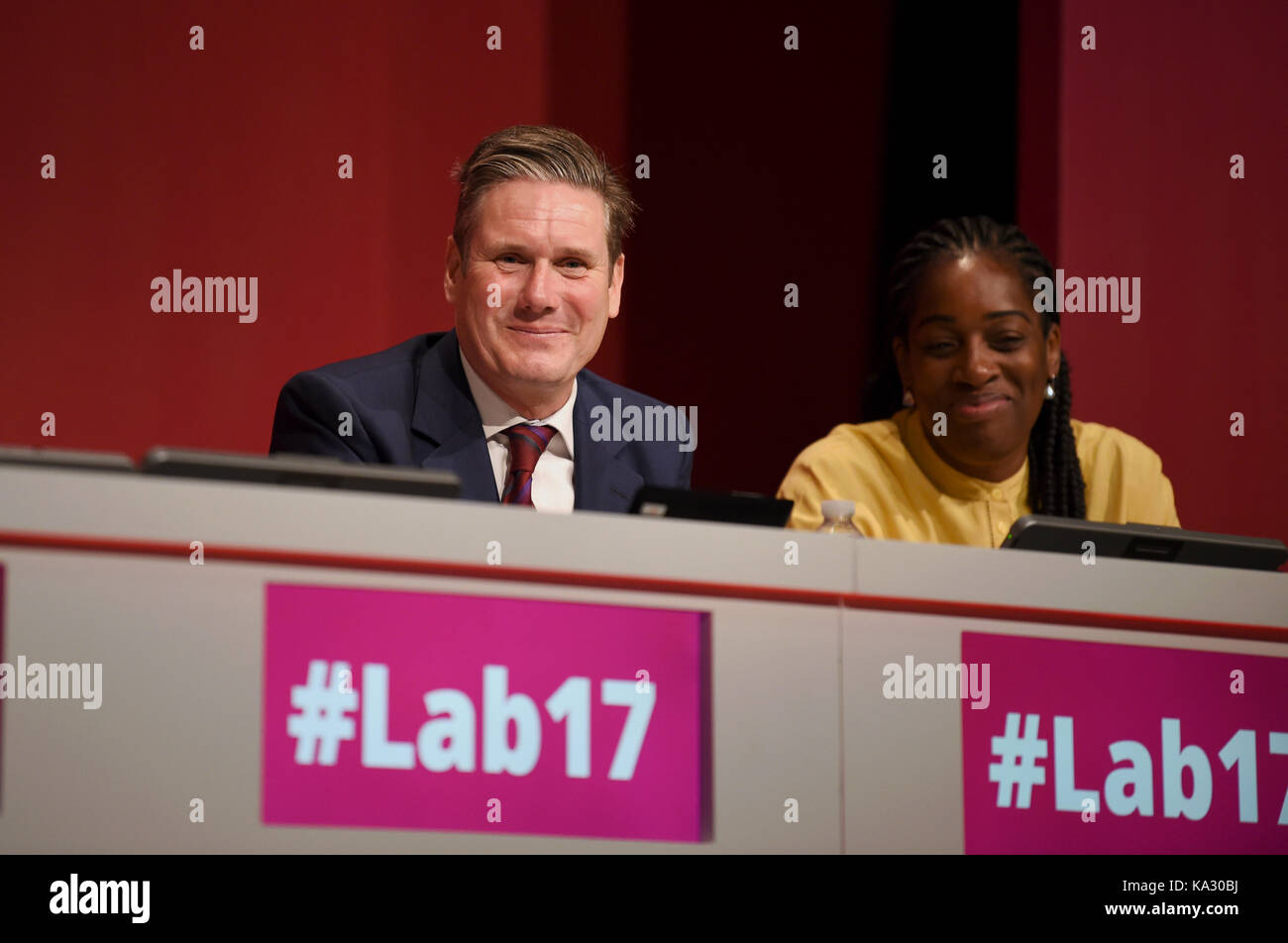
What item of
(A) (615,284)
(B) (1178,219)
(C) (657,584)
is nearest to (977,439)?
(A) (615,284)

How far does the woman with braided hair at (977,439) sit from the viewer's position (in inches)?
108

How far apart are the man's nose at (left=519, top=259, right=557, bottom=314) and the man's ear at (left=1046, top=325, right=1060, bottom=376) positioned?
106cm

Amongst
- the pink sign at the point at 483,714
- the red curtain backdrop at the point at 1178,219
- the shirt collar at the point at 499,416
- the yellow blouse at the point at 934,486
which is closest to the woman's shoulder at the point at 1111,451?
the yellow blouse at the point at 934,486

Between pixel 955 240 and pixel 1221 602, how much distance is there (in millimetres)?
1101

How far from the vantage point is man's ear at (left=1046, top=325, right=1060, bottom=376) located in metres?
2.88

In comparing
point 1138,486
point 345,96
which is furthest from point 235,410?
point 1138,486

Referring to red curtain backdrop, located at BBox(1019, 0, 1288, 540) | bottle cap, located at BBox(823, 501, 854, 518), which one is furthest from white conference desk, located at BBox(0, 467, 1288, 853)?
red curtain backdrop, located at BBox(1019, 0, 1288, 540)

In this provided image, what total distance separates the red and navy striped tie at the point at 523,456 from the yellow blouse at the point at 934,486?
1.85ft

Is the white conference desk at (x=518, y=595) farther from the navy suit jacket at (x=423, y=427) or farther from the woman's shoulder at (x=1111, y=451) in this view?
the woman's shoulder at (x=1111, y=451)

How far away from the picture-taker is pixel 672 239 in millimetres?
3756

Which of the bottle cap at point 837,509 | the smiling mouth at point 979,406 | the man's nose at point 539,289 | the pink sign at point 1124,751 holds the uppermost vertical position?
the man's nose at point 539,289

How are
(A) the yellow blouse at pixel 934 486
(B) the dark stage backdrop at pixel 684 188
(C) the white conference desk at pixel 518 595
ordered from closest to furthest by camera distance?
(C) the white conference desk at pixel 518 595, (A) the yellow blouse at pixel 934 486, (B) the dark stage backdrop at pixel 684 188

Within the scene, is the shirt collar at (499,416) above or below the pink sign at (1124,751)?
above

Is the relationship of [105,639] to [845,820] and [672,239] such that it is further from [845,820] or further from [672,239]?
[672,239]
